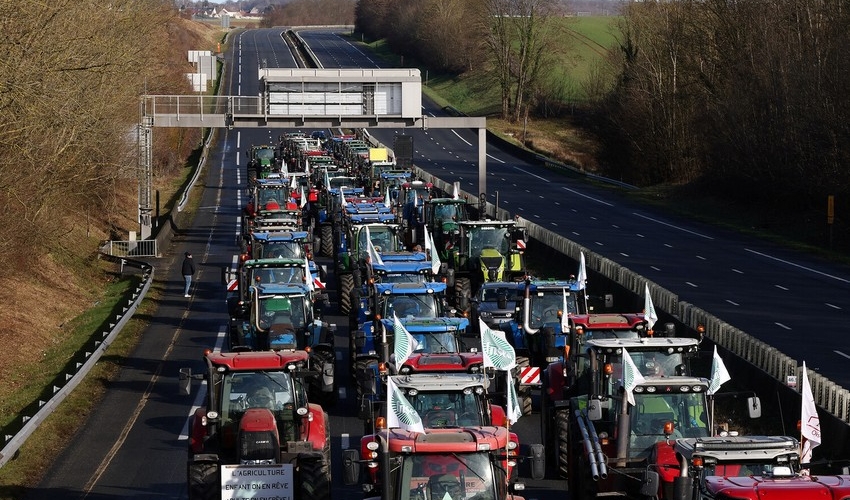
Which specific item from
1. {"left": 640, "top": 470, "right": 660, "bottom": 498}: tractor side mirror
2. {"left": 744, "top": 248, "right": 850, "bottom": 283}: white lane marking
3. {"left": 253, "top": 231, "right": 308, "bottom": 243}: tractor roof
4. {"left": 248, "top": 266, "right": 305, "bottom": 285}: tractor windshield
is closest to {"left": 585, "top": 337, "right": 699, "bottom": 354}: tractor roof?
{"left": 640, "top": 470, "right": 660, "bottom": 498}: tractor side mirror

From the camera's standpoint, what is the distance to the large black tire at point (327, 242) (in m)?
49.5

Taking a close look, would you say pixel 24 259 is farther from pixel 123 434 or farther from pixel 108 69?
pixel 123 434

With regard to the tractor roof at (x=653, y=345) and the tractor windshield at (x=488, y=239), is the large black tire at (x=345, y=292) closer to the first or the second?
the tractor windshield at (x=488, y=239)

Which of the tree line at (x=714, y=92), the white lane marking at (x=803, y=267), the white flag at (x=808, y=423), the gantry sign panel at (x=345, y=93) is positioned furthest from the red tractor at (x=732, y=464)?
the gantry sign panel at (x=345, y=93)

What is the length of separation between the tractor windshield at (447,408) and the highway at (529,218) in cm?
337

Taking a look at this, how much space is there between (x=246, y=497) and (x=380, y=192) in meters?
42.0

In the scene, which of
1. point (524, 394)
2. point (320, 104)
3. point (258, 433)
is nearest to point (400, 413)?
point (258, 433)

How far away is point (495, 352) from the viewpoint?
64.1 ft

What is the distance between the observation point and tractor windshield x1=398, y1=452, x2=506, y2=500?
13.8 m

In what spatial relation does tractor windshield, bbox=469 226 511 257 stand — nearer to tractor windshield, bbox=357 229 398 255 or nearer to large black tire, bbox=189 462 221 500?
tractor windshield, bbox=357 229 398 255

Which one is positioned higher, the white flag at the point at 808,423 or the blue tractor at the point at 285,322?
the white flag at the point at 808,423

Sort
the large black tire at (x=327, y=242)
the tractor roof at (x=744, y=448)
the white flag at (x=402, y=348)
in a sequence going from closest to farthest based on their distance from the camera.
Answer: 1. the tractor roof at (x=744, y=448)
2. the white flag at (x=402, y=348)
3. the large black tire at (x=327, y=242)

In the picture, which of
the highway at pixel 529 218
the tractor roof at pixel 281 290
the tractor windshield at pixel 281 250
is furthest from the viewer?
the tractor windshield at pixel 281 250

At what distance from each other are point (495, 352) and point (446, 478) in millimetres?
5883
